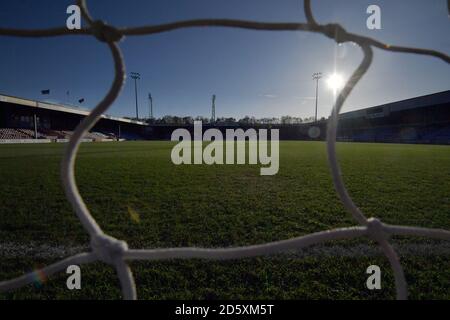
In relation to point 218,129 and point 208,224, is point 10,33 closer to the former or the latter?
point 208,224

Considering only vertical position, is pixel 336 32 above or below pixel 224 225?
above

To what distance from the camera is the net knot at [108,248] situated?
32.0 inches

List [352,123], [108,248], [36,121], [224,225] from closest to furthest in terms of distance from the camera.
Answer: [108,248], [224,225], [36,121], [352,123]

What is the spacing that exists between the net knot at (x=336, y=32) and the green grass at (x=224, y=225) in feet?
3.89

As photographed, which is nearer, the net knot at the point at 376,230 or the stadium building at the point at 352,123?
the net knot at the point at 376,230

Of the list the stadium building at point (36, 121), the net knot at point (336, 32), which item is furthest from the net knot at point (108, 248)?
the stadium building at point (36, 121)

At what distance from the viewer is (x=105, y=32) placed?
838mm

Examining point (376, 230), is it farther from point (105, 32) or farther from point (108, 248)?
point (105, 32)

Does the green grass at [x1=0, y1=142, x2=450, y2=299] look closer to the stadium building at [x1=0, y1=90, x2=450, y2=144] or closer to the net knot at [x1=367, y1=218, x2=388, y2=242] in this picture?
the net knot at [x1=367, y1=218, x2=388, y2=242]

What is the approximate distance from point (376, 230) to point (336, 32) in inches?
27.5

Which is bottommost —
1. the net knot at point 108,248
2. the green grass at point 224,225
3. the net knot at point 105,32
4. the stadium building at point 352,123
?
the green grass at point 224,225

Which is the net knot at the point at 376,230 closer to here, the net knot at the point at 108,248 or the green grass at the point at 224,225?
the green grass at the point at 224,225

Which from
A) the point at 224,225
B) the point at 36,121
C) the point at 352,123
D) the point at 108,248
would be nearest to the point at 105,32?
the point at 108,248

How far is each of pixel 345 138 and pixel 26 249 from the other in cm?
4391
